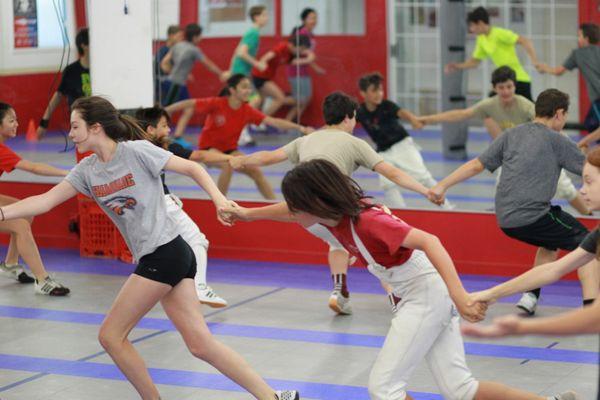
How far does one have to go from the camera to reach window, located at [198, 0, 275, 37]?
1488cm

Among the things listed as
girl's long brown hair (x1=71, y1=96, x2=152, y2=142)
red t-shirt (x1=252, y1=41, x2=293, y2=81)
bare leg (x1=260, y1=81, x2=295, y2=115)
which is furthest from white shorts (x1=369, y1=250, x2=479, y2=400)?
red t-shirt (x1=252, y1=41, x2=293, y2=81)

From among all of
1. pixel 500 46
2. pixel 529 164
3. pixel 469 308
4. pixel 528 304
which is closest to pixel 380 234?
pixel 469 308

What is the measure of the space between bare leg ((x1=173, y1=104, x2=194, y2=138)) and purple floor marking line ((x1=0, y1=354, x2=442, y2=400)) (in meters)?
5.09

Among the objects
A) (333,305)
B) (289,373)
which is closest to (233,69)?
(333,305)

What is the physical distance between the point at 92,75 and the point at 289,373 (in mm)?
4735

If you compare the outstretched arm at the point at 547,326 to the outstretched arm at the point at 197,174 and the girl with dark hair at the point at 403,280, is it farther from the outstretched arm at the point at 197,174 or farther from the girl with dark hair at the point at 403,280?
the outstretched arm at the point at 197,174

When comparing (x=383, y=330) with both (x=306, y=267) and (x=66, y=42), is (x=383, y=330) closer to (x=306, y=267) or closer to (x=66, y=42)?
(x=306, y=267)

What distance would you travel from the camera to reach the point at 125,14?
10.8m

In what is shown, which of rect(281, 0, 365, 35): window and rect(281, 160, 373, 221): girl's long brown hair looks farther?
rect(281, 0, 365, 35): window

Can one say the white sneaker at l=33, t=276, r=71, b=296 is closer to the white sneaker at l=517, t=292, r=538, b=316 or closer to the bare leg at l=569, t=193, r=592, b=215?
the white sneaker at l=517, t=292, r=538, b=316

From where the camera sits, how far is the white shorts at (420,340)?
520 cm

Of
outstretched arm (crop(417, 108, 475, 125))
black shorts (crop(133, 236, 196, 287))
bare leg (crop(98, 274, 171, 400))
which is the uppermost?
outstretched arm (crop(417, 108, 475, 125))

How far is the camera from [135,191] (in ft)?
19.6

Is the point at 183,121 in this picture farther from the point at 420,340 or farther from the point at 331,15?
the point at 420,340
